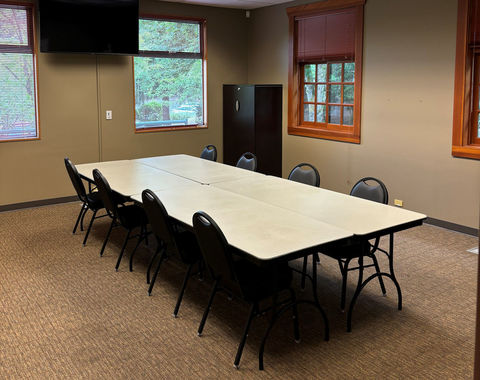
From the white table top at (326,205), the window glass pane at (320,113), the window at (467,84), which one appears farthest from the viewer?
the window glass pane at (320,113)

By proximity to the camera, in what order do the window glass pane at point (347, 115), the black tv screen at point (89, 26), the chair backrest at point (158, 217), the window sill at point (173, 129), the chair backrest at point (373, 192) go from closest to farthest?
the chair backrest at point (158, 217) < the chair backrest at point (373, 192) < the black tv screen at point (89, 26) < the window glass pane at point (347, 115) < the window sill at point (173, 129)

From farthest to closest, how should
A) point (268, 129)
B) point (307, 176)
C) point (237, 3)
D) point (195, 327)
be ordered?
point (237, 3)
point (268, 129)
point (307, 176)
point (195, 327)

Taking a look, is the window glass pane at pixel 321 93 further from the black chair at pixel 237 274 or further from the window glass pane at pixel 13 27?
the black chair at pixel 237 274

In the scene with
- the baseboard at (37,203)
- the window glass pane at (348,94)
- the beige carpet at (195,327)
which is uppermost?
the window glass pane at (348,94)

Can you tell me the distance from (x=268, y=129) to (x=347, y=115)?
1129 millimetres

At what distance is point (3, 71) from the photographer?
6301 millimetres

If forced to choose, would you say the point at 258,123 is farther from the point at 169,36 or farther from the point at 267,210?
the point at 267,210

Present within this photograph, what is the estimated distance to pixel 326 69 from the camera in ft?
22.9

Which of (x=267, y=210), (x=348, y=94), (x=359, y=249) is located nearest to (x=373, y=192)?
(x=359, y=249)

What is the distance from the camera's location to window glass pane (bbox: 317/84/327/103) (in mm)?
7043

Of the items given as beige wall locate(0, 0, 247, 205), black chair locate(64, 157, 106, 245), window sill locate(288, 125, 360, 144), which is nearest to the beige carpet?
black chair locate(64, 157, 106, 245)

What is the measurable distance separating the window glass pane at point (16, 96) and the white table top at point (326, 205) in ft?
10.7

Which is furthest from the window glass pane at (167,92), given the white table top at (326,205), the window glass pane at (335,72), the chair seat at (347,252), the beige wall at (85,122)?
the chair seat at (347,252)

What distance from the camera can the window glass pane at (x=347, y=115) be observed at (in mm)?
6691
